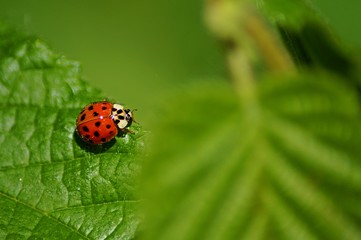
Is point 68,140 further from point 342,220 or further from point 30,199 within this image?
point 342,220

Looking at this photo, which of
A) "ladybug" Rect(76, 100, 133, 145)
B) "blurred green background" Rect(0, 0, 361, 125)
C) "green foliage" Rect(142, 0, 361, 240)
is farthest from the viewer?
"blurred green background" Rect(0, 0, 361, 125)

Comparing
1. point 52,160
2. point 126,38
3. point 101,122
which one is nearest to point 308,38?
point 52,160

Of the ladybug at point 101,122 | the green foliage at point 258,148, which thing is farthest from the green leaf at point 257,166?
the ladybug at point 101,122

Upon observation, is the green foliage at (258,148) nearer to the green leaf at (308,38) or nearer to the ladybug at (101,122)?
the green leaf at (308,38)

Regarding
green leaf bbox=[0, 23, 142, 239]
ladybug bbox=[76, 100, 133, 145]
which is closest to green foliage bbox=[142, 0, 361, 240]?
green leaf bbox=[0, 23, 142, 239]

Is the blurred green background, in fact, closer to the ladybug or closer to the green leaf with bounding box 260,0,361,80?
the ladybug

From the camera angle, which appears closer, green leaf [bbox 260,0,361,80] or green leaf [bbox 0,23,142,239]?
green leaf [bbox 260,0,361,80]

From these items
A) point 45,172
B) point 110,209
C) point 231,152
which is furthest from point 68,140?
point 231,152
